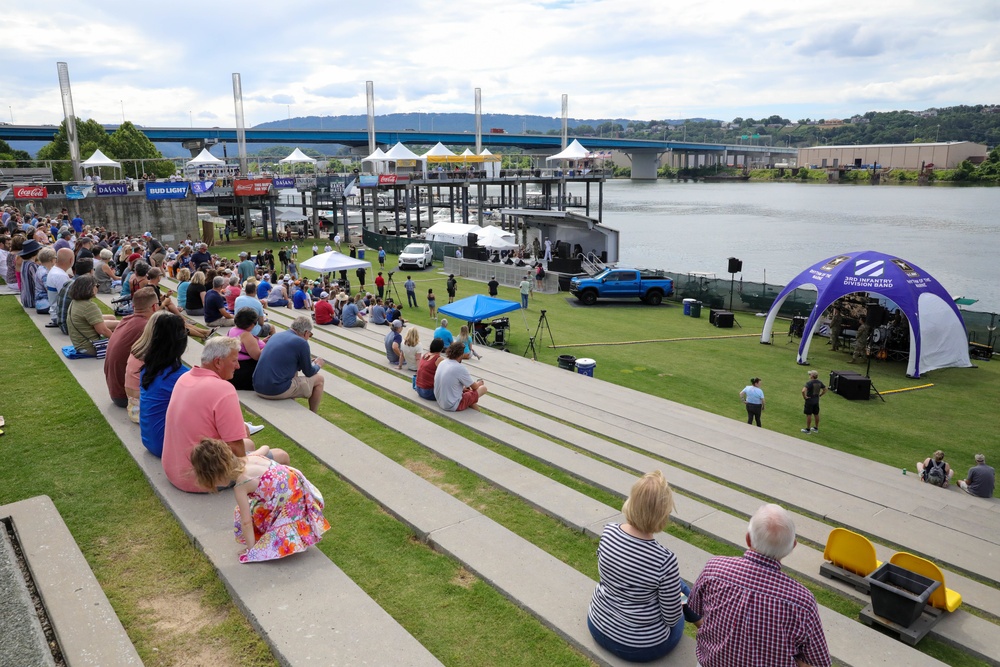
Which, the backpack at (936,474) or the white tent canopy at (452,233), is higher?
the white tent canopy at (452,233)

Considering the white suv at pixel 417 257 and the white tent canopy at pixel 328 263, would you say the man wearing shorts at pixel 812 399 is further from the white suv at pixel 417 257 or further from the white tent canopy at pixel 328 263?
the white suv at pixel 417 257

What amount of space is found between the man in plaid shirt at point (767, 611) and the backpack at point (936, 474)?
27.1ft

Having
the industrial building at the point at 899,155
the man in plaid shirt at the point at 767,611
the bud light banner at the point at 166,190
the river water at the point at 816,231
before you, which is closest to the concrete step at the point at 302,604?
the man in plaid shirt at the point at 767,611

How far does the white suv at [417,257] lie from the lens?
37.0 metres

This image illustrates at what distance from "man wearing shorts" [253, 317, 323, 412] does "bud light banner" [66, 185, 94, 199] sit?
1511 inches

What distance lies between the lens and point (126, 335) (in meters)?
6.91

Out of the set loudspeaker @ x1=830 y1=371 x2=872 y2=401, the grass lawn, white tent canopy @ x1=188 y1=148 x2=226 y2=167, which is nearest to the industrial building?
white tent canopy @ x1=188 y1=148 x2=226 y2=167

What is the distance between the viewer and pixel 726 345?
2162 centimetres

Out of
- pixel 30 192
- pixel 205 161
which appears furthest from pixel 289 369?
pixel 205 161

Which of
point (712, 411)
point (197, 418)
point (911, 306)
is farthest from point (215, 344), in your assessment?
point (911, 306)

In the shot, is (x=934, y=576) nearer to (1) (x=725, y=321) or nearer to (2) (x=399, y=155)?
(1) (x=725, y=321)

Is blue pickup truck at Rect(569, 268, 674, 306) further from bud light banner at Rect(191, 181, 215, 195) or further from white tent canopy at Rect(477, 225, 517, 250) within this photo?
bud light banner at Rect(191, 181, 215, 195)

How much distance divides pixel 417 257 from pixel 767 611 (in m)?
34.7

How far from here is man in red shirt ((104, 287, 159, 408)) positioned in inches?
268
